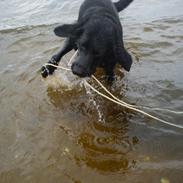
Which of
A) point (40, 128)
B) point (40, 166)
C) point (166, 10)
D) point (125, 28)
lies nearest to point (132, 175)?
point (40, 166)

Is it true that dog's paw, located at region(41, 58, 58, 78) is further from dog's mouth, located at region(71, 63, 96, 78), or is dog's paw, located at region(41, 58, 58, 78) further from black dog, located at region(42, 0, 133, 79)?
dog's mouth, located at region(71, 63, 96, 78)

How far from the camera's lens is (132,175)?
128 inches

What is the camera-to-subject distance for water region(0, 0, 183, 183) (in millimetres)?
3332

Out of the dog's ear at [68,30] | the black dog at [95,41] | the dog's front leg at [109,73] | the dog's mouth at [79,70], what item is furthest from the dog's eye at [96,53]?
the dog's front leg at [109,73]

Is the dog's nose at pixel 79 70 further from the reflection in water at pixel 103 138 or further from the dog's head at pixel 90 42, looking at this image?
the reflection in water at pixel 103 138

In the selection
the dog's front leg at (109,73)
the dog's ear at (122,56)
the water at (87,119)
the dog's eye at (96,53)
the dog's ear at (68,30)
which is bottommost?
the water at (87,119)

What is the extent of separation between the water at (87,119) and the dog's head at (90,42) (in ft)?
2.22

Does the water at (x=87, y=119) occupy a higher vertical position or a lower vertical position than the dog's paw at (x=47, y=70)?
lower

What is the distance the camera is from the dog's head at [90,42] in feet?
12.0

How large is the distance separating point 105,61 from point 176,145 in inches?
48.7

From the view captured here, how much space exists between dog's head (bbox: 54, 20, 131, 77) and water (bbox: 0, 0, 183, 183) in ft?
2.22

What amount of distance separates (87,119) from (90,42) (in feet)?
2.97

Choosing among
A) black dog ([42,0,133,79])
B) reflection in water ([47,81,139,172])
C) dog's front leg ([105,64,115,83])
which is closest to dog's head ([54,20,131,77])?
black dog ([42,0,133,79])

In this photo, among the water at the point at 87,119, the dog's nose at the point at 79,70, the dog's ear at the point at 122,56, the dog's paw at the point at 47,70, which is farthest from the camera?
the dog's paw at the point at 47,70
